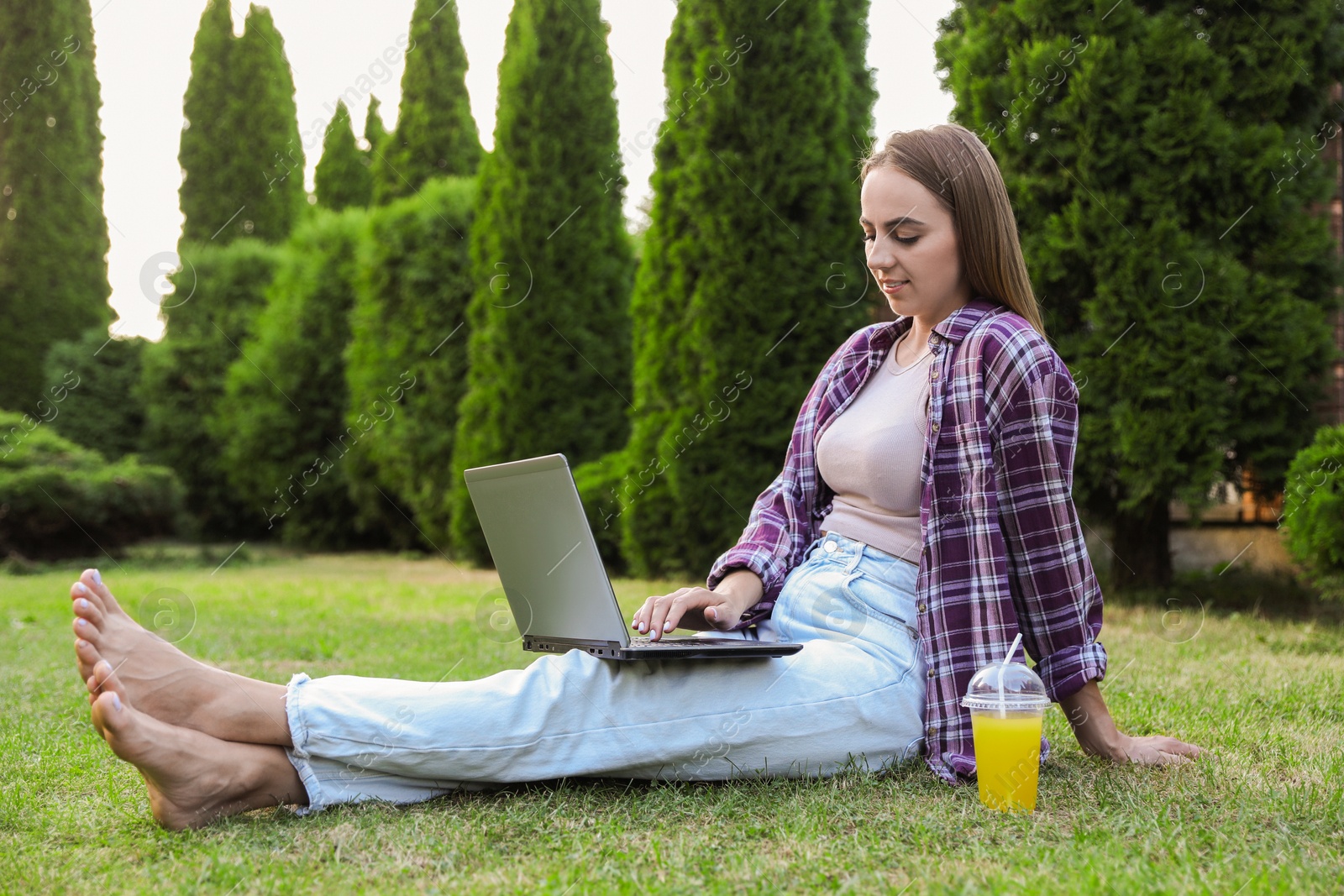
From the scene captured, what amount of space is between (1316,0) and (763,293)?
304 centimetres

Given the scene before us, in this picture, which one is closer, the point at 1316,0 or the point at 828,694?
the point at 828,694

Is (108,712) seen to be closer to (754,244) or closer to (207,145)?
(754,244)

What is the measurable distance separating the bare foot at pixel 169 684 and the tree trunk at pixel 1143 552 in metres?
4.74

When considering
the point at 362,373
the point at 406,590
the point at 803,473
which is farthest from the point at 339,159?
the point at 803,473

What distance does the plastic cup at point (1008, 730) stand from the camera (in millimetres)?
1873

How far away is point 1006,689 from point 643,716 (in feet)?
2.13

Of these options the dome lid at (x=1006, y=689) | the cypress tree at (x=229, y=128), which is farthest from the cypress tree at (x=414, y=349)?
the dome lid at (x=1006, y=689)

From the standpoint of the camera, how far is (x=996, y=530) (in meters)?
2.06

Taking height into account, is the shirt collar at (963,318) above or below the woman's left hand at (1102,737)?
above

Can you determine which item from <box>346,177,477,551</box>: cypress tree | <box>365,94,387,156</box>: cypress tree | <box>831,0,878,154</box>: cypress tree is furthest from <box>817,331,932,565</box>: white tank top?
<box>365,94,387,156</box>: cypress tree

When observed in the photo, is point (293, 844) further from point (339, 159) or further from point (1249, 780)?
point (339, 159)

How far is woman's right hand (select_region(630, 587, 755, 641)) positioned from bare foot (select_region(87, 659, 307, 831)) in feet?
2.27

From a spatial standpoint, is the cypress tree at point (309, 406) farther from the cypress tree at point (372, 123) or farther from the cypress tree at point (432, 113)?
the cypress tree at point (372, 123)

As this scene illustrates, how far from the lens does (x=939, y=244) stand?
2180mm
